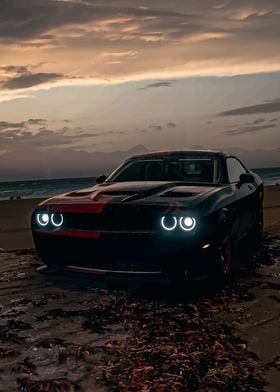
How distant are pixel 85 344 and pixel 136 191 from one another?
1.78 metres

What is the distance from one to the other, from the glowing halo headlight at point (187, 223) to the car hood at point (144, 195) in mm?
126

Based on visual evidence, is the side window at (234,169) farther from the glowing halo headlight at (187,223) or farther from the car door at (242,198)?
the glowing halo headlight at (187,223)

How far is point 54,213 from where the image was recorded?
4.89 m

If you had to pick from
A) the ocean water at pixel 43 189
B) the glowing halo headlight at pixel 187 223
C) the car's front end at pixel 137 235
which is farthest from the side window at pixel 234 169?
the ocean water at pixel 43 189

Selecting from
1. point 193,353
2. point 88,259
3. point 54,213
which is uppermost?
point 54,213

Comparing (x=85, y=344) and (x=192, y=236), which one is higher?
(x=192, y=236)

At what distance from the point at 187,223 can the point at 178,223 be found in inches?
3.2

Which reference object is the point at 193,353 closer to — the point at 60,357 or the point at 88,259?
the point at 60,357

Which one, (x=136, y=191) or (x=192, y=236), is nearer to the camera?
(x=192, y=236)

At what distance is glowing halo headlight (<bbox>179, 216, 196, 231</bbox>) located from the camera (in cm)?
448

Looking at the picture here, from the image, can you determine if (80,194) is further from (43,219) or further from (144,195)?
(144,195)

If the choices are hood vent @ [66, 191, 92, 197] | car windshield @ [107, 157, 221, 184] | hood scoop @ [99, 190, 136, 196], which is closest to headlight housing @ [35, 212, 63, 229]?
hood vent @ [66, 191, 92, 197]

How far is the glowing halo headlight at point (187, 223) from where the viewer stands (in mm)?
4477

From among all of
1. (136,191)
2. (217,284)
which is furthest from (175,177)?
(217,284)
